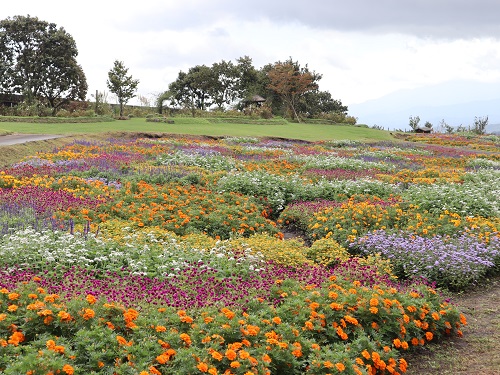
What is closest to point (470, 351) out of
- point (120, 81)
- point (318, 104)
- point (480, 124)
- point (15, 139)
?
point (15, 139)

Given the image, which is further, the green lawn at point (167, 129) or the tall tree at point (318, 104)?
the tall tree at point (318, 104)

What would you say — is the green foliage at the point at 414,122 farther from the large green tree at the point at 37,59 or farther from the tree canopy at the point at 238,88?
the large green tree at the point at 37,59

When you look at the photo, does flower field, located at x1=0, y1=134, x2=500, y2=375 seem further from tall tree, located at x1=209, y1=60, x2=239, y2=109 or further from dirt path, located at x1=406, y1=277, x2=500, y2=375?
tall tree, located at x1=209, y1=60, x2=239, y2=109

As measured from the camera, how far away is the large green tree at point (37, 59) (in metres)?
52.0

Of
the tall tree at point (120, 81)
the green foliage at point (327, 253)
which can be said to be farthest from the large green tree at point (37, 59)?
the green foliage at point (327, 253)

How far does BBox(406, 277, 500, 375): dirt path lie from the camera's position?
15.8 feet

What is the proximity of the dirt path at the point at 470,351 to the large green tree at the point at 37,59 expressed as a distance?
5257cm

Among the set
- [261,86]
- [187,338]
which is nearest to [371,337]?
[187,338]

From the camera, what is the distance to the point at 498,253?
7.70m

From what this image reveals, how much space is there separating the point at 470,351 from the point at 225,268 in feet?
9.70

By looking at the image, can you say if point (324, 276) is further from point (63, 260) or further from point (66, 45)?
point (66, 45)

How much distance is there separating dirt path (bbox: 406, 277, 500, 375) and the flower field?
168 millimetres

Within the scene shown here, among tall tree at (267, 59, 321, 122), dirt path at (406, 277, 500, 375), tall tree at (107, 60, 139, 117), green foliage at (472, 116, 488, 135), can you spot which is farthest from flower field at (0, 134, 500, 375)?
green foliage at (472, 116, 488, 135)

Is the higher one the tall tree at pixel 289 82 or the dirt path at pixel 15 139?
the tall tree at pixel 289 82
